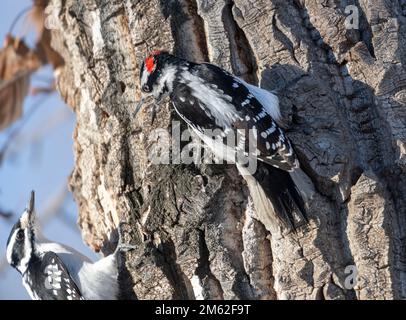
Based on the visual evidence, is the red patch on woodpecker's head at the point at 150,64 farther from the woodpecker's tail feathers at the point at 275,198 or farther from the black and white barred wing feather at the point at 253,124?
the woodpecker's tail feathers at the point at 275,198

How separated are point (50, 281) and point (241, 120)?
149 centimetres

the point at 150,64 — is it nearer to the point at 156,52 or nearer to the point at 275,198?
the point at 156,52

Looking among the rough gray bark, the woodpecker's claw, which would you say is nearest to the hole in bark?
the rough gray bark

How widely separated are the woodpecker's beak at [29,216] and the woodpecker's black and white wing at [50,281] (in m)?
0.33

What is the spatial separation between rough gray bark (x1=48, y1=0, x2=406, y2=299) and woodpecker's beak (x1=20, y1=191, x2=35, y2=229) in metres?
0.92

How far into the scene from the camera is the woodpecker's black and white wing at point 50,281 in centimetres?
412

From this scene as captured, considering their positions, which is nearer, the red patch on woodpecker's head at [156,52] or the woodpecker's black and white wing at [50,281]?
the red patch on woodpecker's head at [156,52]

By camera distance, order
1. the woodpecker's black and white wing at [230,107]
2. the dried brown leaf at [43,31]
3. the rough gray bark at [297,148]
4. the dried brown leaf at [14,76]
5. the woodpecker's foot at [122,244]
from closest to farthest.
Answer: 1. the rough gray bark at [297,148]
2. the woodpecker's black and white wing at [230,107]
3. the woodpecker's foot at [122,244]
4. the dried brown leaf at [43,31]
5. the dried brown leaf at [14,76]

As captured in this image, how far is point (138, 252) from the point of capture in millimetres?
3531

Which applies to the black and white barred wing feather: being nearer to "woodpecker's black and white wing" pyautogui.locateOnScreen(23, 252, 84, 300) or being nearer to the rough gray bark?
the rough gray bark

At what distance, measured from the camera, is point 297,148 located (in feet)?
11.2

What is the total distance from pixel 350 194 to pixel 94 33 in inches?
66.7

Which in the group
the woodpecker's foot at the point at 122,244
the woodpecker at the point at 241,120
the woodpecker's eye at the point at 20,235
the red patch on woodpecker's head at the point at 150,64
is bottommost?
the woodpecker's foot at the point at 122,244

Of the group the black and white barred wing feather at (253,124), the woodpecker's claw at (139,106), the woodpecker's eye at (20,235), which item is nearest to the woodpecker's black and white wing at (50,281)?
the woodpecker's eye at (20,235)
